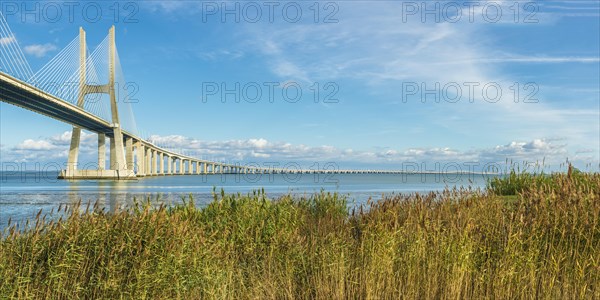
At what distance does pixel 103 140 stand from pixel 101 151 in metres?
2.25

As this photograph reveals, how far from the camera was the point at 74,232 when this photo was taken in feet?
20.3

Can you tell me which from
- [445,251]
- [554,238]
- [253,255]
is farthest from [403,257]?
[253,255]

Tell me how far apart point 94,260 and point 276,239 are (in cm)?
288

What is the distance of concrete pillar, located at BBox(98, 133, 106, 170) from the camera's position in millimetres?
83562

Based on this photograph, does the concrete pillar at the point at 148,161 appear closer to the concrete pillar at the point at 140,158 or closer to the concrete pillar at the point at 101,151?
the concrete pillar at the point at 140,158

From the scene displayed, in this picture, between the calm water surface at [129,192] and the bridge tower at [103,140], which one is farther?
the bridge tower at [103,140]

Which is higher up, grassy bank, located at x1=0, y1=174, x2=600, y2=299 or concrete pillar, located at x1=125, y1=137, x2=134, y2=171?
concrete pillar, located at x1=125, y1=137, x2=134, y2=171

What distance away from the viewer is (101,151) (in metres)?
84.8

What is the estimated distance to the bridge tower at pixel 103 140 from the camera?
77.2m

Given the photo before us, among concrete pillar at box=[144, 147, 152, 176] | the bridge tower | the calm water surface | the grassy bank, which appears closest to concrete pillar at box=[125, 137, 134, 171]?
the bridge tower

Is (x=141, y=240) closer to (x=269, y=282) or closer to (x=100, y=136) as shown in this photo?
(x=269, y=282)

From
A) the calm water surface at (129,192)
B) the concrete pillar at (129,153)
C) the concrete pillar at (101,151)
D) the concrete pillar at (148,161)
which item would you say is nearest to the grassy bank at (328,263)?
the calm water surface at (129,192)

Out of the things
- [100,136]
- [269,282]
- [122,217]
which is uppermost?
[100,136]

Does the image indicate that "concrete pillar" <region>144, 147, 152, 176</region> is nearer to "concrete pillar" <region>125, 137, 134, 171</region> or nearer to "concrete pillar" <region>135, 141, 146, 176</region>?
"concrete pillar" <region>135, 141, 146, 176</region>
